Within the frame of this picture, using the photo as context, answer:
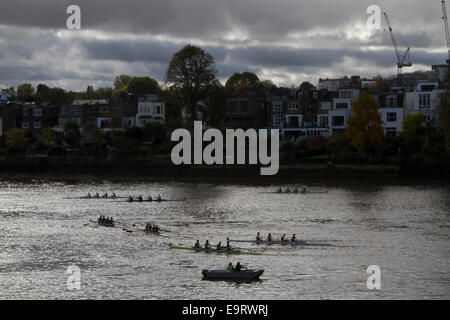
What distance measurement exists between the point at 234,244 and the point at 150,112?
111 m

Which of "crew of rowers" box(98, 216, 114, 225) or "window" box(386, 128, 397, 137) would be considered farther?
"window" box(386, 128, 397, 137)

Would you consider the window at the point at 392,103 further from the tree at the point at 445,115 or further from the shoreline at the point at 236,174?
the tree at the point at 445,115

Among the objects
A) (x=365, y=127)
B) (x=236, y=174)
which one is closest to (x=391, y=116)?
(x=365, y=127)

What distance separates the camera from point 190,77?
139m

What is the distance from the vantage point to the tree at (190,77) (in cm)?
13838

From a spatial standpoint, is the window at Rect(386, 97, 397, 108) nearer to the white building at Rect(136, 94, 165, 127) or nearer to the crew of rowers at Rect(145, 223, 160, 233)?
the white building at Rect(136, 94, 165, 127)

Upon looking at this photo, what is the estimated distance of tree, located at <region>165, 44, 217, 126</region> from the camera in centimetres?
13838

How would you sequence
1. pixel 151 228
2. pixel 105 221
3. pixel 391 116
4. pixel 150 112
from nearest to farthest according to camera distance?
pixel 151 228 → pixel 105 221 → pixel 391 116 → pixel 150 112

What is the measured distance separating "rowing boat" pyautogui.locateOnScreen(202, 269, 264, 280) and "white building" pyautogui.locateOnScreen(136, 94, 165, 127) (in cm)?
11918

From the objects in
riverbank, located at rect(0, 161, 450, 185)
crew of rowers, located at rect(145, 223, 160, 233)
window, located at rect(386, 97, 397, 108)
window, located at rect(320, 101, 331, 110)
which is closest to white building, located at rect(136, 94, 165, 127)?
window, located at rect(320, 101, 331, 110)

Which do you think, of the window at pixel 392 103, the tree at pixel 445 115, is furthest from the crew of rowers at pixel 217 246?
the window at pixel 392 103

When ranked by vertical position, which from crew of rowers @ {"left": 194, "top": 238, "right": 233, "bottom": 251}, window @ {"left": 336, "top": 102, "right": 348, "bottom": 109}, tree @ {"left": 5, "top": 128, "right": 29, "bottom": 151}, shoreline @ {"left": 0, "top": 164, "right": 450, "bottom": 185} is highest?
window @ {"left": 336, "top": 102, "right": 348, "bottom": 109}

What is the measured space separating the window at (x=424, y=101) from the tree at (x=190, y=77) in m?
40.3

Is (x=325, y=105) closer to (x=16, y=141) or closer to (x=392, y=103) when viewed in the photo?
(x=392, y=103)
